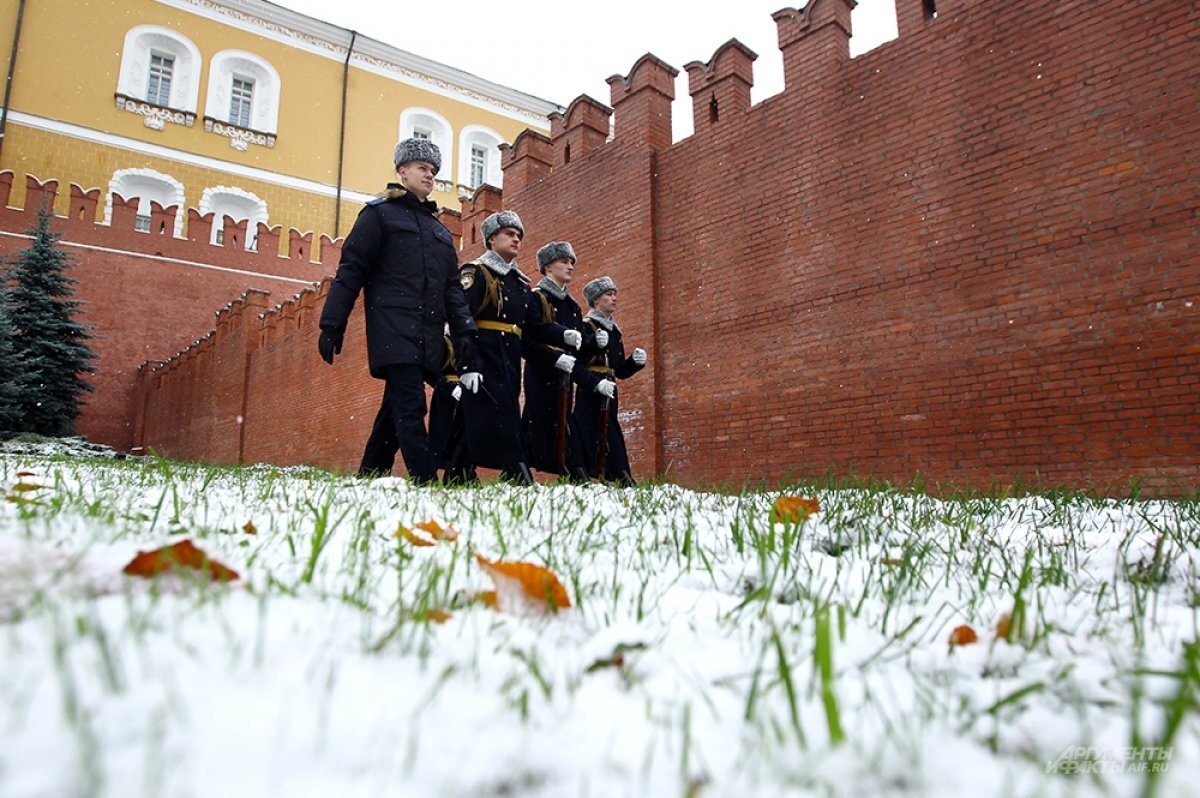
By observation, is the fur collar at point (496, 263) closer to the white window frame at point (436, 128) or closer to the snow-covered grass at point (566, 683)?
the snow-covered grass at point (566, 683)

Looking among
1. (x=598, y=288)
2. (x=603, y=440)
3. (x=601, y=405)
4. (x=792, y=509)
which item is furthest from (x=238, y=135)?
(x=792, y=509)

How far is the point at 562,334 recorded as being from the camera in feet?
20.2

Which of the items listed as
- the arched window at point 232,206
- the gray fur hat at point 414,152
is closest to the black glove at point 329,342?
the gray fur hat at point 414,152

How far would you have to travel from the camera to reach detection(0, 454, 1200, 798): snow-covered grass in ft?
2.50

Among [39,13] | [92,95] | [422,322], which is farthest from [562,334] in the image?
[39,13]

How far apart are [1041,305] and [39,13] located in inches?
1292

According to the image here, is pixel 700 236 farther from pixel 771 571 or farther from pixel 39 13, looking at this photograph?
pixel 39 13

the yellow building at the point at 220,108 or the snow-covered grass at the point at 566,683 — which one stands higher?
the yellow building at the point at 220,108

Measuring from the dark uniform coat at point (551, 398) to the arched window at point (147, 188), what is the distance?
2285cm

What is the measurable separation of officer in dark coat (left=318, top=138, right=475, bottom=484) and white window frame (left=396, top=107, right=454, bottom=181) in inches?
1115

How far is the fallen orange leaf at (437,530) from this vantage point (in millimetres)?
2082

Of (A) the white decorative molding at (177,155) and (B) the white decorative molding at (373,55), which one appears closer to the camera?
(A) the white decorative molding at (177,155)

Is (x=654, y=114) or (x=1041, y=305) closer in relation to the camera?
(x=1041, y=305)

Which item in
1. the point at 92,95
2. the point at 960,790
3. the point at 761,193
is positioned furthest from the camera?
the point at 92,95
